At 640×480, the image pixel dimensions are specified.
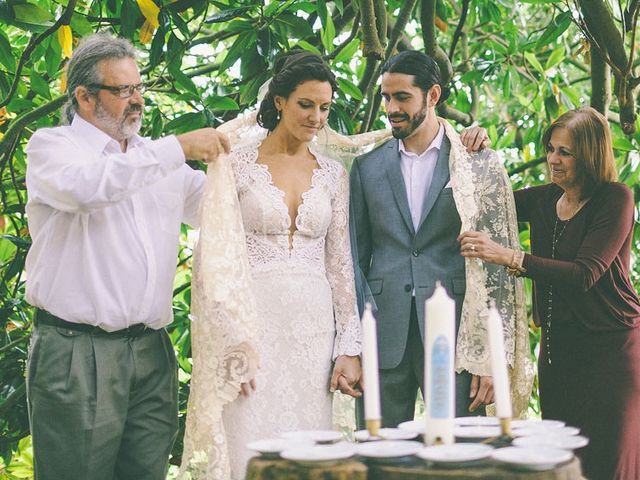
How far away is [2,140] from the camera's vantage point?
12.6 ft

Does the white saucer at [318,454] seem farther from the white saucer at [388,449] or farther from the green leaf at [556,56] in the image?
the green leaf at [556,56]

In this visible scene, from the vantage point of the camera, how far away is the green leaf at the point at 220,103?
12.4 ft

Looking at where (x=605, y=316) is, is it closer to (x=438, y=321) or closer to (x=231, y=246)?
(x=231, y=246)

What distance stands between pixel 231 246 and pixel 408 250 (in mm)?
641

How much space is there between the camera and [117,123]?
2.98m

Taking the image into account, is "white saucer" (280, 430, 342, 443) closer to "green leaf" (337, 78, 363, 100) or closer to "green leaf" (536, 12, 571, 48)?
"green leaf" (337, 78, 363, 100)

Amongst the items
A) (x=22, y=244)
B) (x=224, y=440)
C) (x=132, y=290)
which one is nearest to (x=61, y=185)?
(x=132, y=290)

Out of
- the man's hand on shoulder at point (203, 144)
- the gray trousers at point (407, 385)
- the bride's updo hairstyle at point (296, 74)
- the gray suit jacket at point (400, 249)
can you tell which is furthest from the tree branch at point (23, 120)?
the gray trousers at point (407, 385)

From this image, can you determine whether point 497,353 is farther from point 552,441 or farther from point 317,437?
point 317,437

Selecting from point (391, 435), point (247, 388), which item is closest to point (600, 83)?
point (247, 388)

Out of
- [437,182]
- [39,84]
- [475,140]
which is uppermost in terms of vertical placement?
[39,84]

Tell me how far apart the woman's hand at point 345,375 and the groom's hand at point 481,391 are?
400mm

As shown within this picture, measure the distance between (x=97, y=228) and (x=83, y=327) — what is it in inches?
11.4

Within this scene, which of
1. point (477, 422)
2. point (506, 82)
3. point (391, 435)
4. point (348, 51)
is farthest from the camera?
point (506, 82)
